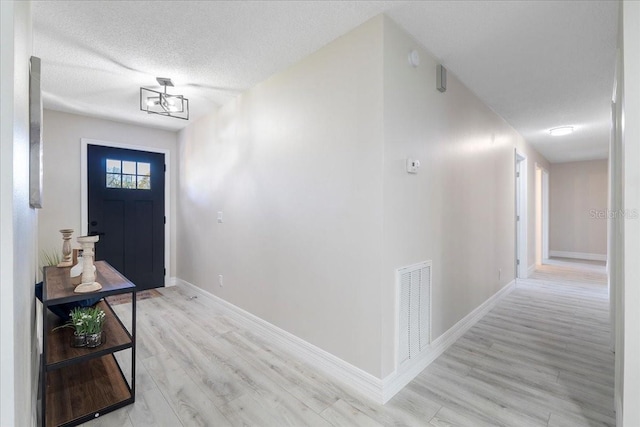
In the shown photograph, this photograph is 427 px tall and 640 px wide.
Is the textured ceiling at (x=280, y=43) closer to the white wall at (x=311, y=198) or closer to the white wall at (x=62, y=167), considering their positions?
the white wall at (x=311, y=198)

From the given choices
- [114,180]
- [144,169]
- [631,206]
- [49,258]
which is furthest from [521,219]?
[49,258]

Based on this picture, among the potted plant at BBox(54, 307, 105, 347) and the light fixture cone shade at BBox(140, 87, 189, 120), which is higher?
the light fixture cone shade at BBox(140, 87, 189, 120)

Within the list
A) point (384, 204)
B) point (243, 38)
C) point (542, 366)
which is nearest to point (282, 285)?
point (384, 204)

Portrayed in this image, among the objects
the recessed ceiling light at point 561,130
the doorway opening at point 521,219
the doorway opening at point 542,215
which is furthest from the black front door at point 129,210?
the doorway opening at point 542,215

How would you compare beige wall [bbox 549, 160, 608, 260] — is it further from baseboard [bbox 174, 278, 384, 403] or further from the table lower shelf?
the table lower shelf

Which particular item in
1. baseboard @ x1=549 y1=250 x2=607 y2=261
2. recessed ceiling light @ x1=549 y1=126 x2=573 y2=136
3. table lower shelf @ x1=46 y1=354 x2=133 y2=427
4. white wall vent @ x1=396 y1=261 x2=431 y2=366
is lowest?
table lower shelf @ x1=46 y1=354 x2=133 y2=427

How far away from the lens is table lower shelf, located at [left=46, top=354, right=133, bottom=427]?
1.70 meters

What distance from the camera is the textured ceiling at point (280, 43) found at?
1.86 meters

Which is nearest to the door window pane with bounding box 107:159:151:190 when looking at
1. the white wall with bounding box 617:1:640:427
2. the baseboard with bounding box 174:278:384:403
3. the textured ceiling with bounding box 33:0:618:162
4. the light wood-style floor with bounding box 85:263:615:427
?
the textured ceiling with bounding box 33:0:618:162

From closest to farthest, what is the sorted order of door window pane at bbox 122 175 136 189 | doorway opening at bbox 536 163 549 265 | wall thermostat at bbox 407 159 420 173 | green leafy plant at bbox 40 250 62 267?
wall thermostat at bbox 407 159 420 173
green leafy plant at bbox 40 250 62 267
door window pane at bbox 122 175 136 189
doorway opening at bbox 536 163 549 265

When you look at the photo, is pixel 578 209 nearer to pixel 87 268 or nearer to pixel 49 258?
pixel 87 268

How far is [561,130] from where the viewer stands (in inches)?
174

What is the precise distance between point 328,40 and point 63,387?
2.95 metres

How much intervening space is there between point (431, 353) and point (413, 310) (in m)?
0.51
